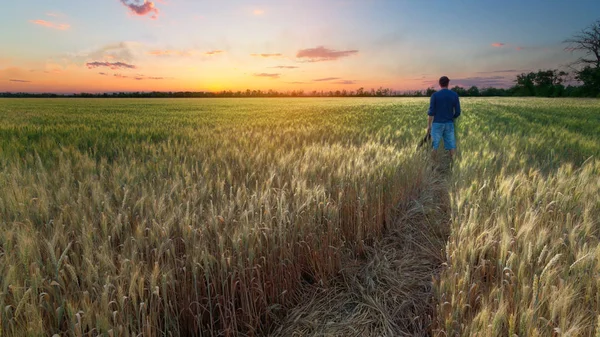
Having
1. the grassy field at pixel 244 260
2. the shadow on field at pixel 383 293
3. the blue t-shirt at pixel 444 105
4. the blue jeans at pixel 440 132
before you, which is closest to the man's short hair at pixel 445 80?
the blue t-shirt at pixel 444 105

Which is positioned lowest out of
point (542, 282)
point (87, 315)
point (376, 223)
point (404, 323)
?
point (404, 323)

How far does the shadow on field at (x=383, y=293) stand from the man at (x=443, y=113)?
4.15 meters

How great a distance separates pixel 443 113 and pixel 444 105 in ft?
0.58

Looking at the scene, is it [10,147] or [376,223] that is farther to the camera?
[10,147]

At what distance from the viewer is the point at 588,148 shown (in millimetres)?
6910

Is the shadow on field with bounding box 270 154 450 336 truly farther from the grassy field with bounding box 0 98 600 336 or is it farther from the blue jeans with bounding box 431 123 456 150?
the blue jeans with bounding box 431 123 456 150

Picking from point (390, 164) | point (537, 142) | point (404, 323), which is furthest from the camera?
point (537, 142)

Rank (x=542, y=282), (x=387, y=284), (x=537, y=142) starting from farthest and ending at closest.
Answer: (x=537, y=142), (x=387, y=284), (x=542, y=282)

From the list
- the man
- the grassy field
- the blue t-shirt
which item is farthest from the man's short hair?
the grassy field

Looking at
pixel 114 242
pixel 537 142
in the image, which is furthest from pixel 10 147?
pixel 537 142

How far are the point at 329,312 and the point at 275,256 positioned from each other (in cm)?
57

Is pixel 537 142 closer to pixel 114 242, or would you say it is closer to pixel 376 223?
pixel 376 223

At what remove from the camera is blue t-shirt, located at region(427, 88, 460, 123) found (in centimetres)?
728

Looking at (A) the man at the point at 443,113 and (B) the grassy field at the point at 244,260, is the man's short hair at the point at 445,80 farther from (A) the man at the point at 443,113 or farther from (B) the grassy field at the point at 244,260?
(B) the grassy field at the point at 244,260
